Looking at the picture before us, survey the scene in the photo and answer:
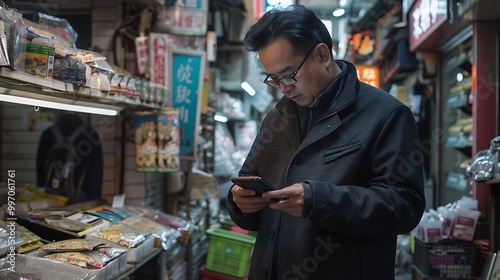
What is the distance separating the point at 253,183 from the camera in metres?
1.83

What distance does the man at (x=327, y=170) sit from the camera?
1831 mm

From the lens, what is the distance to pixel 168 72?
16.1 feet

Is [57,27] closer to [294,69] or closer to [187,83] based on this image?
[187,83]

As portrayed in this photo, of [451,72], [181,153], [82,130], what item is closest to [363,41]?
[451,72]

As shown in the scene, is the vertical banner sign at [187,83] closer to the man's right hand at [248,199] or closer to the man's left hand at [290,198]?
the man's right hand at [248,199]

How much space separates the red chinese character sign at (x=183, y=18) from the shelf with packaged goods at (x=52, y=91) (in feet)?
5.35

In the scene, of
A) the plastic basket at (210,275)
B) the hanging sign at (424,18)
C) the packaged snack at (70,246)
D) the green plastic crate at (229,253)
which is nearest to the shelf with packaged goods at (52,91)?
the packaged snack at (70,246)

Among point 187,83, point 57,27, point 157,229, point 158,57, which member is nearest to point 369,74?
point 187,83

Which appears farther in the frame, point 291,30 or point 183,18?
point 183,18

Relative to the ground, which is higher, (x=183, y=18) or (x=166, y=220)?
(x=183, y=18)

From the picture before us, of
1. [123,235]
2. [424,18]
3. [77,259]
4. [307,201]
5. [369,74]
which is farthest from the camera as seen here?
[369,74]

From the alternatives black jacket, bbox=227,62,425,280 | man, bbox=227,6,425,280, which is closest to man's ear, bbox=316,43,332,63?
man, bbox=227,6,425,280

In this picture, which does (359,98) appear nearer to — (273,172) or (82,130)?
(273,172)

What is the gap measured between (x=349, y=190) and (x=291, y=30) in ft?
2.40
